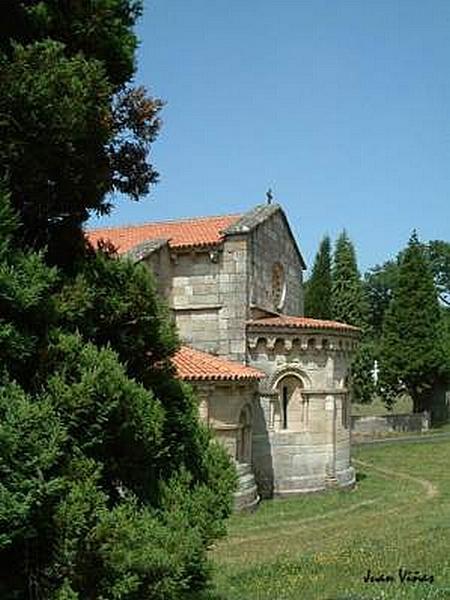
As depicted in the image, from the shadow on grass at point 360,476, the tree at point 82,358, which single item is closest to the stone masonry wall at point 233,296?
the shadow on grass at point 360,476

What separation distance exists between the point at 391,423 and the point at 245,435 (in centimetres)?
2241

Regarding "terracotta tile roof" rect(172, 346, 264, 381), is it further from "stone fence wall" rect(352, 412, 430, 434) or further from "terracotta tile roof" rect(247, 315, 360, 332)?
"stone fence wall" rect(352, 412, 430, 434)

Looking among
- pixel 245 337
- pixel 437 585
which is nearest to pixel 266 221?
pixel 245 337

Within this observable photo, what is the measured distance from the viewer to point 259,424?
68.6 ft

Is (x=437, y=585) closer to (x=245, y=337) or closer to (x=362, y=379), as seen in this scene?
(x=245, y=337)

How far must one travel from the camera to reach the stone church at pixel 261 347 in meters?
20.9

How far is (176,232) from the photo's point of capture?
23062 millimetres

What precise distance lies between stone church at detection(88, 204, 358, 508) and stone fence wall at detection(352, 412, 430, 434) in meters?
16.1

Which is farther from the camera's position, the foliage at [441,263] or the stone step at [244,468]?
→ the foliage at [441,263]

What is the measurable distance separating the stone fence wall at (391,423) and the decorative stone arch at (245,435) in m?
19.0

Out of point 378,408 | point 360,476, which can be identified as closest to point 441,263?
point 378,408

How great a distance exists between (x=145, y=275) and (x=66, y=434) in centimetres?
185

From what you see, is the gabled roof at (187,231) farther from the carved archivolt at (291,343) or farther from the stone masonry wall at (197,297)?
the carved archivolt at (291,343)

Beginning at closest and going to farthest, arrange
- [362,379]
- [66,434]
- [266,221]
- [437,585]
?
[66,434] → [437,585] → [266,221] → [362,379]
